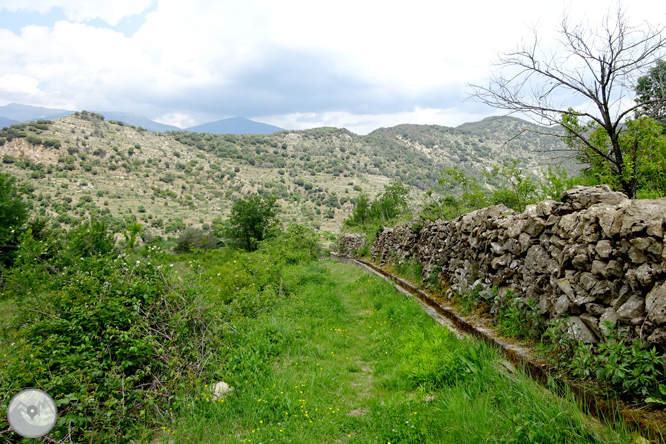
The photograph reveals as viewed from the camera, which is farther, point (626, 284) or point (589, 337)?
point (589, 337)

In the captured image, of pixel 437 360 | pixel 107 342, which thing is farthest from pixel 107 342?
pixel 437 360

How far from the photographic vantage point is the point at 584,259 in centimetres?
340

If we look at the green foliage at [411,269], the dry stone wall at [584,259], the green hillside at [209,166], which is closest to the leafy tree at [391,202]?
the green hillside at [209,166]

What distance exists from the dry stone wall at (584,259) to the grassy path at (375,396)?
2.94 feet

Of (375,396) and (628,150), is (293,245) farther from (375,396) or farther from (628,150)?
(375,396)

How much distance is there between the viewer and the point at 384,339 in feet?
20.0

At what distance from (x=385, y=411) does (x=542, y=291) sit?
2472 mm

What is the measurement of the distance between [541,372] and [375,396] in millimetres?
1847

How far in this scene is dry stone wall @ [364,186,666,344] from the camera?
275 centimetres

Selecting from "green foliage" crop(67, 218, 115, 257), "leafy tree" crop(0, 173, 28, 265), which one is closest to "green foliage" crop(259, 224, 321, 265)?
"green foliage" crop(67, 218, 115, 257)

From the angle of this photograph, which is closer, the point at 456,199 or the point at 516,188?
the point at 516,188

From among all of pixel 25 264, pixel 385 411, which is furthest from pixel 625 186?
pixel 25 264

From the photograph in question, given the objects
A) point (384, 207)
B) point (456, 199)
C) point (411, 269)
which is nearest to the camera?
point (411, 269)

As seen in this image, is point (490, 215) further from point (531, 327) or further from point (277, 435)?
point (277, 435)
